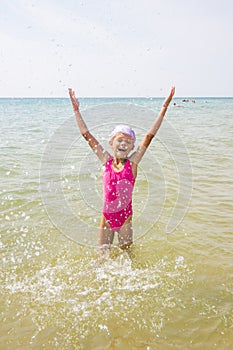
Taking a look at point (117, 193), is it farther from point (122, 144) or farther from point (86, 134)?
point (86, 134)

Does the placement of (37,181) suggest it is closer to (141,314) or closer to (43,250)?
(43,250)

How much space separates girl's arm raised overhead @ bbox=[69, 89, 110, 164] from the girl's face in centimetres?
20

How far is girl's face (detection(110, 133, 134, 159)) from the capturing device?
433cm

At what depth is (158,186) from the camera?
28.0 feet

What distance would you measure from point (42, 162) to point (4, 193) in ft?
12.3

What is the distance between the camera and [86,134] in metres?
4.42

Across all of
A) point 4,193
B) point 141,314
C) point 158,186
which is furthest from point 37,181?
point 141,314

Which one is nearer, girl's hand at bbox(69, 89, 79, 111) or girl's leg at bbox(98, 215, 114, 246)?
girl's hand at bbox(69, 89, 79, 111)

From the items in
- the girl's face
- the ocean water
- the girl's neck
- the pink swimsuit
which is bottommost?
the ocean water

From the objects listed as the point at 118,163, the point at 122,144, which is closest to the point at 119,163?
the point at 118,163

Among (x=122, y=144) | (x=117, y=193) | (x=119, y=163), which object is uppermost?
(x=122, y=144)

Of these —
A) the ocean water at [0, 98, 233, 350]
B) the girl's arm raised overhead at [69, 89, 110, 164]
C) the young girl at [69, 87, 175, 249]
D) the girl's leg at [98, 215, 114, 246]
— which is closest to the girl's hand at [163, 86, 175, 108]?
the young girl at [69, 87, 175, 249]

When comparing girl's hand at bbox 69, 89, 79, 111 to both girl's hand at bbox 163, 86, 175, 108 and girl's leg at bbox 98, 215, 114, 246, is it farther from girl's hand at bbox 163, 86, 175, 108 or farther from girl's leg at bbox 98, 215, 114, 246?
girl's leg at bbox 98, 215, 114, 246

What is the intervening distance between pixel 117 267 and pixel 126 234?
0.50 meters
